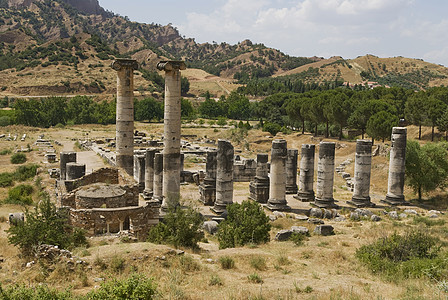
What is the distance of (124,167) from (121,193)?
425cm

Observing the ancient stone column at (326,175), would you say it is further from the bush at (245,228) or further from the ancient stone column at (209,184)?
the bush at (245,228)

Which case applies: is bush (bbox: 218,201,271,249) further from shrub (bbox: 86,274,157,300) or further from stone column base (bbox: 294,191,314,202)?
stone column base (bbox: 294,191,314,202)

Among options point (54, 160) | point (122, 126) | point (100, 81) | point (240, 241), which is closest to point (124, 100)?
point (122, 126)

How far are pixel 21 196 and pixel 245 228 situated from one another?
16.1 metres

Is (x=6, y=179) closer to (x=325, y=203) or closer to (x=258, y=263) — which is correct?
(x=325, y=203)

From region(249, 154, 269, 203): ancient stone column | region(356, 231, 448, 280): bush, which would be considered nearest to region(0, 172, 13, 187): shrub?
region(249, 154, 269, 203): ancient stone column

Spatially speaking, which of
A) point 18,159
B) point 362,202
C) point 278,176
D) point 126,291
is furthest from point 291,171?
point 18,159

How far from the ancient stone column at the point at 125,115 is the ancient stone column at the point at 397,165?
16.6m

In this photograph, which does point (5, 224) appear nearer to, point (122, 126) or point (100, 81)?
point (122, 126)

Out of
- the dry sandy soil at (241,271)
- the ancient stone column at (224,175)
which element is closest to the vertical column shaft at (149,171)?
the ancient stone column at (224,175)

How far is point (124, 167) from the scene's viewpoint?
70.6ft

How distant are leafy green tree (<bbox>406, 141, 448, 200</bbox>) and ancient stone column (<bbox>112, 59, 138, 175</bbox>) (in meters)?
18.5

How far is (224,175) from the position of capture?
76.2 ft

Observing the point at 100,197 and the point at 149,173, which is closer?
the point at 100,197
